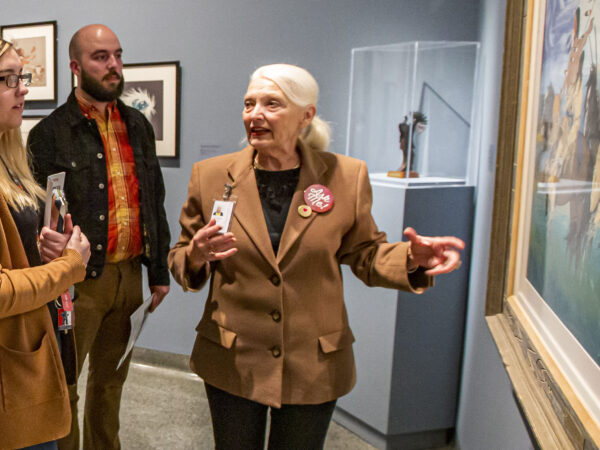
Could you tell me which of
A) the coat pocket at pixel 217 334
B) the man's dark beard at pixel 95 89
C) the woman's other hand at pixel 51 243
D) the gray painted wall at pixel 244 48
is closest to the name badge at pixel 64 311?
the woman's other hand at pixel 51 243

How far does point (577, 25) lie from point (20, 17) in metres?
4.02

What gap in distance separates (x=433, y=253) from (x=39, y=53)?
357 centimetres

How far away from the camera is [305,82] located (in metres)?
1.60

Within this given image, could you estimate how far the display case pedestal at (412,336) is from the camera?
262 cm

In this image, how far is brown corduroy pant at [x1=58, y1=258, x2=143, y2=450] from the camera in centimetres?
221

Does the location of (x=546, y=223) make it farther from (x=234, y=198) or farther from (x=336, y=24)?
(x=336, y=24)

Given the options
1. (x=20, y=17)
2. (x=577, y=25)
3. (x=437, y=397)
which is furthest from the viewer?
(x=20, y=17)

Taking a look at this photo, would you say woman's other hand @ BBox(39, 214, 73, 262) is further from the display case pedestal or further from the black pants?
the display case pedestal

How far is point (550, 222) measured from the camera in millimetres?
1315

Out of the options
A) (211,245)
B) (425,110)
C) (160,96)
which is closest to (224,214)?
(211,245)

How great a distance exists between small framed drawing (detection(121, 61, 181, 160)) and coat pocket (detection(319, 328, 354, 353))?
2.39 m

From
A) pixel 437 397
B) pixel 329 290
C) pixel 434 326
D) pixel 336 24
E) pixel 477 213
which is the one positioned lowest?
pixel 437 397

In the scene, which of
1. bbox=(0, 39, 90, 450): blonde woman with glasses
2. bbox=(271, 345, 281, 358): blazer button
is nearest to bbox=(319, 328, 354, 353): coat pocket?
bbox=(271, 345, 281, 358): blazer button

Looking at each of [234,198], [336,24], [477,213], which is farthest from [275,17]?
[234,198]
